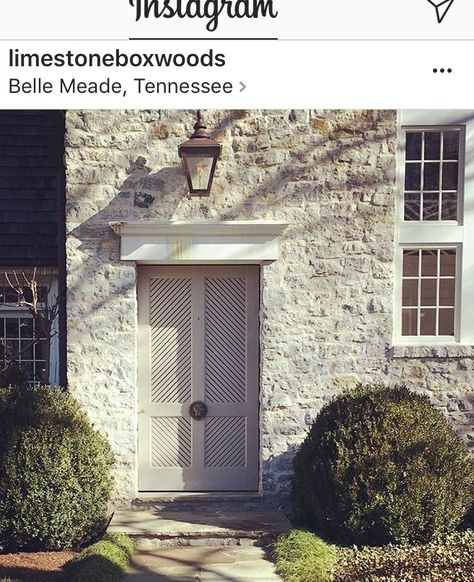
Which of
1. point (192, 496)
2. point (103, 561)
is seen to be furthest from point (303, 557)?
point (192, 496)

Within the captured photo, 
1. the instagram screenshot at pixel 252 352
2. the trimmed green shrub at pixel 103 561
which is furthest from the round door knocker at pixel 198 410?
the trimmed green shrub at pixel 103 561

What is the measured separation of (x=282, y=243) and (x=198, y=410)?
1.84 metres

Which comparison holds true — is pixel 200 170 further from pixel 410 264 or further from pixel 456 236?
pixel 456 236

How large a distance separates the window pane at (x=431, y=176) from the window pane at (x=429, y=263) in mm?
631

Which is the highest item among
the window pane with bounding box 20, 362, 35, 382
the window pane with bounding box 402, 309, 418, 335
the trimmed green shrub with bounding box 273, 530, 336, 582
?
the window pane with bounding box 402, 309, 418, 335

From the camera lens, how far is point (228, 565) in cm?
660

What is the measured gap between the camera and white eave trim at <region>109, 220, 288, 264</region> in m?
7.61

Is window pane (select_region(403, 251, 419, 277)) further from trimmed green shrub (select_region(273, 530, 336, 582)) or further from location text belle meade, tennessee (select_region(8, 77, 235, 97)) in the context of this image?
location text belle meade, tennessee (select_region(8, 77, 235, 97))

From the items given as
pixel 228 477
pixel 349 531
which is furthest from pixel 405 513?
pixel 228 477

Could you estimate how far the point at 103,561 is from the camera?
20.7ft

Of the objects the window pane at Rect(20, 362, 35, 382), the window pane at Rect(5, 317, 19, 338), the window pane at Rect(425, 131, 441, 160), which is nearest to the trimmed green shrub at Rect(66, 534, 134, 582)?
the window pane at Rect(20, 362, 35, 382)

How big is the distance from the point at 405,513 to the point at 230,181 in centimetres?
335

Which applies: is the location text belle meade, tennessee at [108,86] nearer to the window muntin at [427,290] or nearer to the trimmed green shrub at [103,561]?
the trimmed green shrub at [103,561]

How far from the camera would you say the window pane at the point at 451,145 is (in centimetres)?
792
